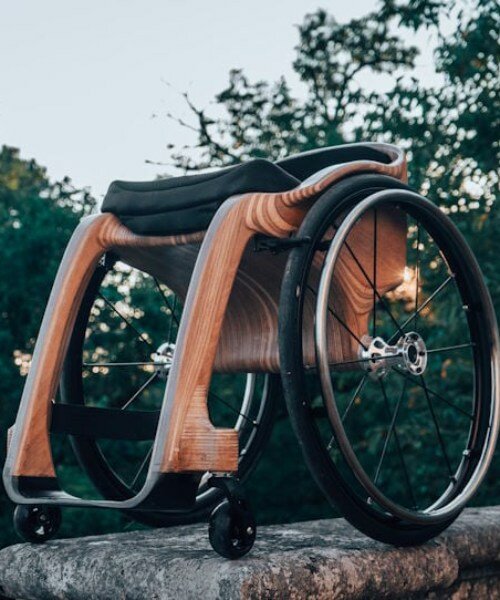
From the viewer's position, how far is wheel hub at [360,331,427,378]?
208 centimetres

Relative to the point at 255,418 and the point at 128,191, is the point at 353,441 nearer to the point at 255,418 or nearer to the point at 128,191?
the point at 255,418

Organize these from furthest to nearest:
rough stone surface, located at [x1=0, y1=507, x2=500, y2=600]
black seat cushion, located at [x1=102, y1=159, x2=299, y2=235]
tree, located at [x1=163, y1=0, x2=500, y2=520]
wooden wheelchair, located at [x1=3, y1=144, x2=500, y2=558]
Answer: tree, located at [x1=163, y1=0, x2=500, y2=520] → black seat cushion, located at [x1=102, y1=159, x2=299, y2=235] → wooden wheelchair, located at [x1=3, y1=144, x2=500, y2=558] → rough stone surface, located at [x1=0, y1=507, x2=500, y2=600]

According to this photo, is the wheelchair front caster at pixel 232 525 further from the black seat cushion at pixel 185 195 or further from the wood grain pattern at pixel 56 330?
the black seat cushion at pixel 185 195

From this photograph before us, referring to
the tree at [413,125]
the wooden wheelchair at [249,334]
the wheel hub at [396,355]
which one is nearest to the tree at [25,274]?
the tree at [413,125]

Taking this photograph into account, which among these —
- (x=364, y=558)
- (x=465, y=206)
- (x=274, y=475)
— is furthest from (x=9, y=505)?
(x=364, y=558)

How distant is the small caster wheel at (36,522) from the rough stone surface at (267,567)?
0.03 metres

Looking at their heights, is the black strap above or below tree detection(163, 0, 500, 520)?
below

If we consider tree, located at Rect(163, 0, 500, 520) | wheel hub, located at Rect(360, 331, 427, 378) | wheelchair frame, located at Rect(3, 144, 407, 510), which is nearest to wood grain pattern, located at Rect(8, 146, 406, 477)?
wheelchair frame, located at Rect(3, 144, 407, 510)

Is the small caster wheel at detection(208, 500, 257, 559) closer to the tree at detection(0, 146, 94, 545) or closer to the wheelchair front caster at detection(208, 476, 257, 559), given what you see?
the wheelchair front caster at detection(208, 476, 257, 559)

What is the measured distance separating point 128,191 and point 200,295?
41 centimetres

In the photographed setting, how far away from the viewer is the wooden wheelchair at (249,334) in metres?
1.79

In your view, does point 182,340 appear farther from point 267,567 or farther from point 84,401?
point 84,401

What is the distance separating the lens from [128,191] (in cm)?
215

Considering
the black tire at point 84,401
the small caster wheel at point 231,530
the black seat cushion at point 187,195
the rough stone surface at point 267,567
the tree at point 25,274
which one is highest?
the tree at point 25,274
